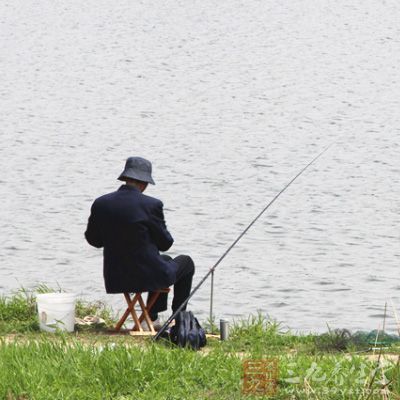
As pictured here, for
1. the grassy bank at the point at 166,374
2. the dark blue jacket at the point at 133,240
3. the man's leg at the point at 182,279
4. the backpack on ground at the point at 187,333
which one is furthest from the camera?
the man's leg at the point at 182,279

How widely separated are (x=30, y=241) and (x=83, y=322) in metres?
7.11

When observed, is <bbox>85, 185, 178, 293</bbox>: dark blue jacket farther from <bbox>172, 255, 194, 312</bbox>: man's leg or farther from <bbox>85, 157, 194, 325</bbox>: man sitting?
<bbox>172, 255, 194, 312</bbox>: man's leg

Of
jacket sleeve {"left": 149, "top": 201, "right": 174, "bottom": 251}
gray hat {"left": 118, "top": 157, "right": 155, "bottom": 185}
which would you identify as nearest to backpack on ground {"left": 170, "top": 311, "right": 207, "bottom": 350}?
jacket sleeve {"left": 149, "top": 201, "right": 174, "bottom": 251}

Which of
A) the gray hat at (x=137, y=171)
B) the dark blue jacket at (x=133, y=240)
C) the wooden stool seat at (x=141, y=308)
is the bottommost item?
the wooden stool seat at (x=141, y=308)

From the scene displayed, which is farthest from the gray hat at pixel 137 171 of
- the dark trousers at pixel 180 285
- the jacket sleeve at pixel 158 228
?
the dark trousers at pixel 180 285

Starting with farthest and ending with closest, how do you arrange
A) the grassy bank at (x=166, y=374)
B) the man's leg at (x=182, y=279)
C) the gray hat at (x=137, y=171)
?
the man's leg at (x=182, y=279)
the gray hat at (x=137, y=171)
the grassy bank at (x=166, y=374)

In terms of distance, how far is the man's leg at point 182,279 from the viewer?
10.1m

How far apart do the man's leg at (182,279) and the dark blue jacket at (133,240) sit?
0.27 m

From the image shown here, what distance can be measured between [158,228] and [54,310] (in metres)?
0.94

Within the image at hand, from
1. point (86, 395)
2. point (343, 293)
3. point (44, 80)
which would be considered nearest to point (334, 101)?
point (44, 80)

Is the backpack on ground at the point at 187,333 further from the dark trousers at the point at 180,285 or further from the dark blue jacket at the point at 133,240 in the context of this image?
the dark trousers at the point at 180,285

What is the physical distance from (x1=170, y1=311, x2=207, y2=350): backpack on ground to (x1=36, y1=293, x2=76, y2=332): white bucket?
91 cm

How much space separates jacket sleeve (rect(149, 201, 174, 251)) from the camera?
975 cm

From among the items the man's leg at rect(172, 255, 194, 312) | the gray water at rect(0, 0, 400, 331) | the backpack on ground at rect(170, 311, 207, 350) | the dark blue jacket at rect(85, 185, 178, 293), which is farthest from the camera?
the gray water at rect(0, 0, 400, 331)
